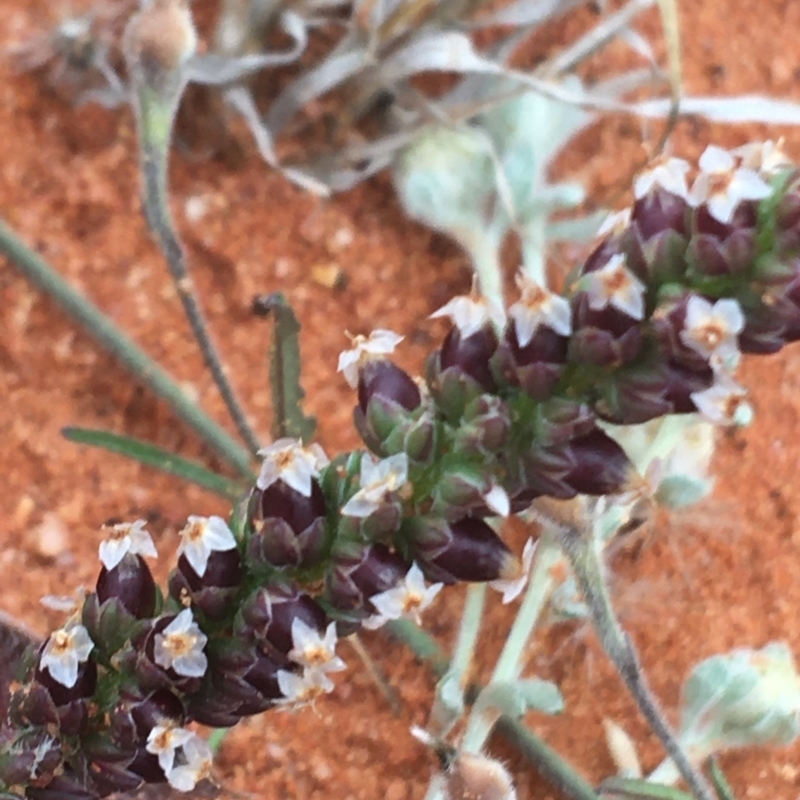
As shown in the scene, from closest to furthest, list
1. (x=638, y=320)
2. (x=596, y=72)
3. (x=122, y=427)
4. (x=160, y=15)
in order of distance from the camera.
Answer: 1. (x=638, y=320)
2. (x=160, y=15)
3. (x=122, y=427)
4. (x=596, y=72)

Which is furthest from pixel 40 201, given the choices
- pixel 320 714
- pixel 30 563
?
pixel 320 714

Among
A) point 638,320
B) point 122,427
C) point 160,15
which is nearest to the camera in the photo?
point 638,320

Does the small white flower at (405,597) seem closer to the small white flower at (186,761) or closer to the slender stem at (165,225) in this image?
the small white flower at (186,761)

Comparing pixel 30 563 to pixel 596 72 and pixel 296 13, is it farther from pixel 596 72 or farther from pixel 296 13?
pixel 596 72

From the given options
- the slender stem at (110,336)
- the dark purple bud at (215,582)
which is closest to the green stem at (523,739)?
the slender stem at (110,336)

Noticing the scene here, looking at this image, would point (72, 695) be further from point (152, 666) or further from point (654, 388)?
point (654, 388)

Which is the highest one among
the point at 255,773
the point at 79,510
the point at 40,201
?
the point at 40,201

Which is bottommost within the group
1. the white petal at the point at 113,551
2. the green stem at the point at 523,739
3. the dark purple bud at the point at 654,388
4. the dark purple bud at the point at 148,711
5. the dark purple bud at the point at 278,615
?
the green stem at the point at 523,739
